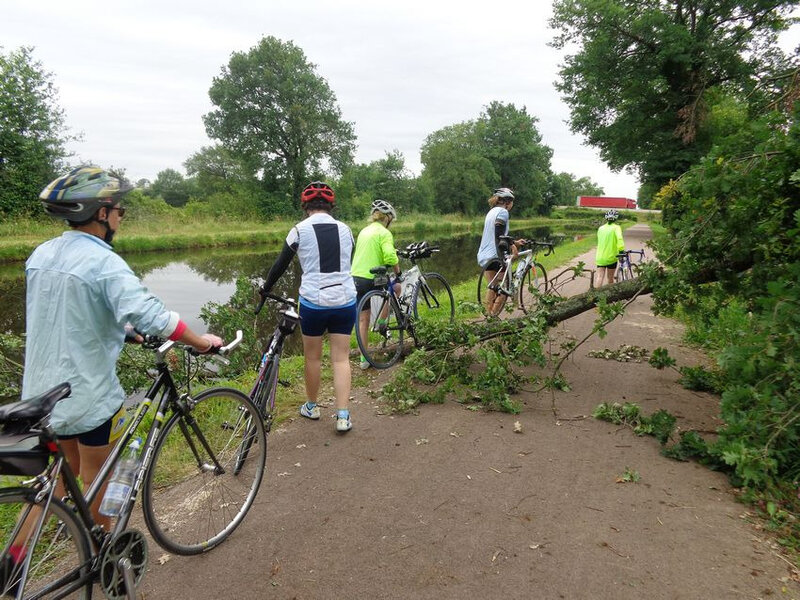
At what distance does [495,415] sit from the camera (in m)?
4.54

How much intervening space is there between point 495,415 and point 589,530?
5.81 ft

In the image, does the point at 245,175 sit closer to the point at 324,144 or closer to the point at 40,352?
the point at 324,144

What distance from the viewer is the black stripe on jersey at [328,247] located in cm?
376

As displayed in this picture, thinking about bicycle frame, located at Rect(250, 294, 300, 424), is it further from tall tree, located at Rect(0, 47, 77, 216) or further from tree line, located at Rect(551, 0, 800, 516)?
tall tree, located at Rect(0, 47, 77, 216)

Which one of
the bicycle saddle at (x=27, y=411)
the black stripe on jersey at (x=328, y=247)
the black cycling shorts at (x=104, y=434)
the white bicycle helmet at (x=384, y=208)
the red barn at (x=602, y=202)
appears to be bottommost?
the black cycling shorts at (x=104, y=434)

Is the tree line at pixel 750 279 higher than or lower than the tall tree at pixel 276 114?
lower

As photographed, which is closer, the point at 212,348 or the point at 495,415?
the point at 212,348

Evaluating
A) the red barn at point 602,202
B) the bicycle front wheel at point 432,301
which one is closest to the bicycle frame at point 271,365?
the bicycle front wheel at point 432,301

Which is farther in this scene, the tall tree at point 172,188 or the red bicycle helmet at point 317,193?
the tall tree at point 172,188

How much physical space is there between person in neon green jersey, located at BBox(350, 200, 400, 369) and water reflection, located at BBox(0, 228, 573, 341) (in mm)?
2697

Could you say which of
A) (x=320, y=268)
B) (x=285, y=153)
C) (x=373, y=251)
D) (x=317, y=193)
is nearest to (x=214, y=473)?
(x=320, y=268)

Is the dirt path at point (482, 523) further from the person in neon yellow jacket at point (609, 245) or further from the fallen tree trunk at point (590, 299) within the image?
the person in neon yellow jacket at point (609, 245)

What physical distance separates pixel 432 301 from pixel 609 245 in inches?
163

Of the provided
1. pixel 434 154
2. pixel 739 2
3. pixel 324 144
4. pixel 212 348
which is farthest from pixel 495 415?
pixel 434 154
